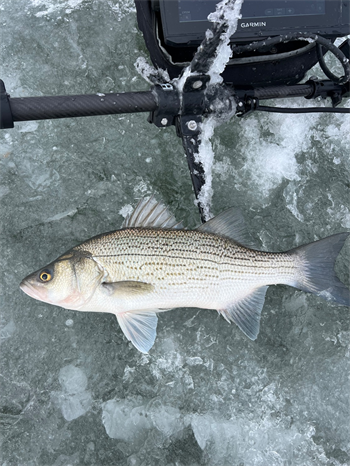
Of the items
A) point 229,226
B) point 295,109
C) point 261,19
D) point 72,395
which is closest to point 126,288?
point 229,226

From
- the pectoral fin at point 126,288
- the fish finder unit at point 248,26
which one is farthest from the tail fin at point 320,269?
the fish finder unit at point 248,26

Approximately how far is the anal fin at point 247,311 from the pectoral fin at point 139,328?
51 cm

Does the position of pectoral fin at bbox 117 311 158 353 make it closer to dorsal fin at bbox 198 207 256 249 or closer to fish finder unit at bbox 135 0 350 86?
dorsal fin at bbox 198 207 256 249

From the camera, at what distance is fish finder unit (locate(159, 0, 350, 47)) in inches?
85.7

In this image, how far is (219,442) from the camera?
8.54ft

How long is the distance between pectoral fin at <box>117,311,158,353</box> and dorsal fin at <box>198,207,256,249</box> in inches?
26.1

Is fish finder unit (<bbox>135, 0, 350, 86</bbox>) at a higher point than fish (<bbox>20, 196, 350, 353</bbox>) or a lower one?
higher

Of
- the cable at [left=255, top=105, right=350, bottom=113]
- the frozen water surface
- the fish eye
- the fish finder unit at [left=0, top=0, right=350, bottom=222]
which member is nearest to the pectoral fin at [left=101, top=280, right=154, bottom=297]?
the fish eye

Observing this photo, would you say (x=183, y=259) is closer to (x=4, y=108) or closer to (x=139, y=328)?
(x=139, y=328)

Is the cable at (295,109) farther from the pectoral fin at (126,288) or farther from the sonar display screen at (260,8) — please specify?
the pectoral fin at (126,288)

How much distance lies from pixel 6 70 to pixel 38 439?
2619mm

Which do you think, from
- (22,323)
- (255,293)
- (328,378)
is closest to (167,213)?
(255,293)

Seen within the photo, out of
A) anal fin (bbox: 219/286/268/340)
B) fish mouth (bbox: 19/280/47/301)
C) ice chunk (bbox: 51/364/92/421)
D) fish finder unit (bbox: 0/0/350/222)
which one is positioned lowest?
ice chunk (bbox: 51/364/92/421)

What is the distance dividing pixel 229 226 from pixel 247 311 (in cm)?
56
